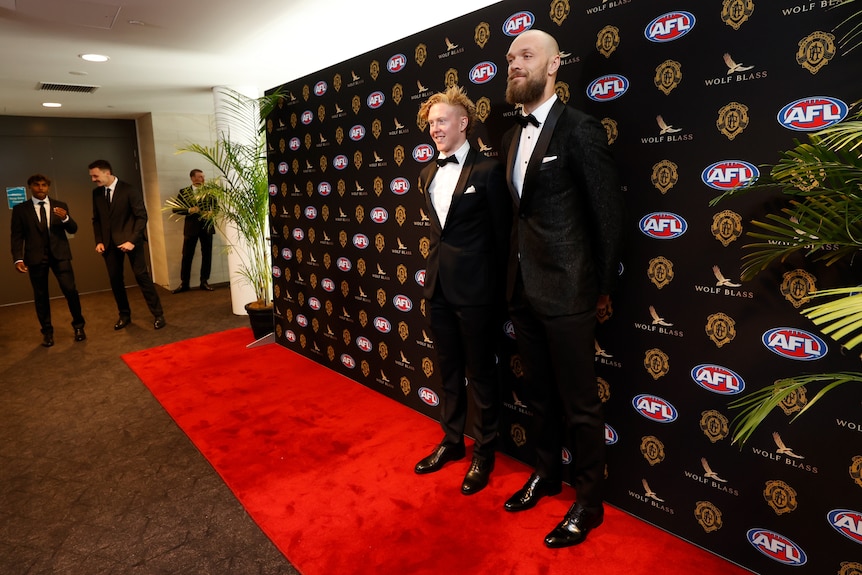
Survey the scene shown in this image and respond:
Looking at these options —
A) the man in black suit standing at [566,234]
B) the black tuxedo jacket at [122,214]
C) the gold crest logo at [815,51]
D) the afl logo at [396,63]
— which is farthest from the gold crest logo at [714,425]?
the black tuxedo jacket at [122,214]

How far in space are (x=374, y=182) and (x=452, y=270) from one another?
4.24 ft

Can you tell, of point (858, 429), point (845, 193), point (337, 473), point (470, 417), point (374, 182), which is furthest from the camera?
point (374, 182)

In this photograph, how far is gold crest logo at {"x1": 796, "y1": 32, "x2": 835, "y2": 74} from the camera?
160 centimetres

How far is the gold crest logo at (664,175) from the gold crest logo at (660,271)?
267 millimetres

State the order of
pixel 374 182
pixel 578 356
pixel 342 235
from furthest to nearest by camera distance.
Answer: pixel 342 235 → pixel 374 182 → pixel 578 356

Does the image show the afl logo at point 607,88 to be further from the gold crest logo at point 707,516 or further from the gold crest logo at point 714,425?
the gold crest logo at point 707,516

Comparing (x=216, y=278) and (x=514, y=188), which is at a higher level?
(x=514, y=188)

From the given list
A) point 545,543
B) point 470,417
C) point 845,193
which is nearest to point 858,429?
point 845,193

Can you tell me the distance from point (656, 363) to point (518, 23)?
5.37 ft

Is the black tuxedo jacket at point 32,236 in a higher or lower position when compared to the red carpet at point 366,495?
higher

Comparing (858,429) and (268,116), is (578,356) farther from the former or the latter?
(268,116)

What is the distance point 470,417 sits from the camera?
3107mm

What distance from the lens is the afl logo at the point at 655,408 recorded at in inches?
84.6

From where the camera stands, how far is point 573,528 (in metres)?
2.16
